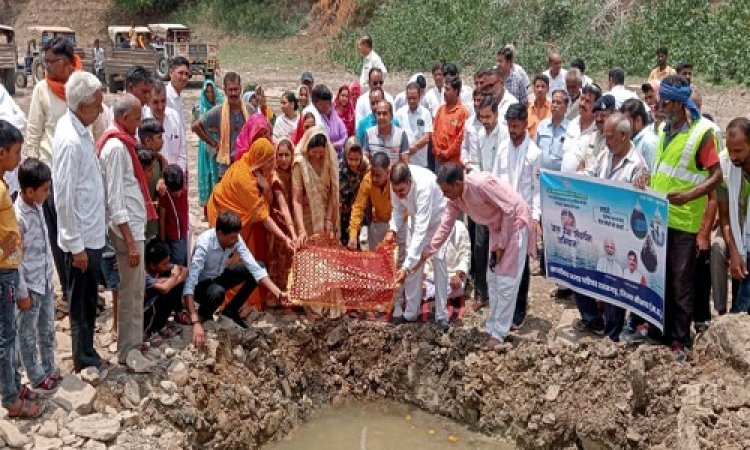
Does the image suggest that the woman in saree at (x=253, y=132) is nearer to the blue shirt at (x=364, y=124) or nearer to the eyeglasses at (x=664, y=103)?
the blue shirt at (x=364, y=124)

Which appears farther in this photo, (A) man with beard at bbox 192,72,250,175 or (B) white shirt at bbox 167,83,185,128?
(A) man with beard at bbox 192,72,250,175

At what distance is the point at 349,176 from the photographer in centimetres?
717

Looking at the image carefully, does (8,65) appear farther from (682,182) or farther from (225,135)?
(682,182)

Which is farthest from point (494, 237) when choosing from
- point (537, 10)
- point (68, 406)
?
point (537, 10)

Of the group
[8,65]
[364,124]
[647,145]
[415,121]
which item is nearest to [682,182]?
[647,145]

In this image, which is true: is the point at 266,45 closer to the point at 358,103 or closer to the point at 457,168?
the point at 358,103

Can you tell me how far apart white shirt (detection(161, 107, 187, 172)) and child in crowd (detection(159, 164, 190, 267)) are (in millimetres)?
1145

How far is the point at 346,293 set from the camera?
21.2ft

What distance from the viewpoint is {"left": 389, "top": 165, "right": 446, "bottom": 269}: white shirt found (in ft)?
20.4

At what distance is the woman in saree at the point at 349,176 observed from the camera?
6988 millimetres

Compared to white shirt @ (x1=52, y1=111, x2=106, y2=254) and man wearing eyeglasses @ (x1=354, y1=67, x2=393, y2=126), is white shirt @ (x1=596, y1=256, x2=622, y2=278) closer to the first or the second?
man wearing eyeglasses @ (x1=354, y1=67, x2=393, y2=126)

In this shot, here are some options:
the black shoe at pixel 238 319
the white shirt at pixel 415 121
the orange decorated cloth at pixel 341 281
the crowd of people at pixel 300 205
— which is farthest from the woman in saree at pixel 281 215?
the white shirt at pixel 415 121

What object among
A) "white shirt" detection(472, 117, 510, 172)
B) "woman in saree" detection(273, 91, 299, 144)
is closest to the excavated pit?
"white shirt" detection(472, 117, 510, 172)

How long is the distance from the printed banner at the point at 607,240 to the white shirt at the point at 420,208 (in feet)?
2.91
